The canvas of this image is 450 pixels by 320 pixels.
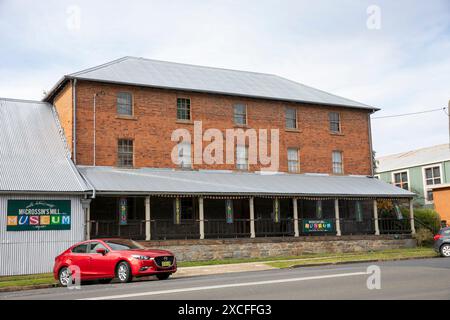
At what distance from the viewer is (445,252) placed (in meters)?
24.4

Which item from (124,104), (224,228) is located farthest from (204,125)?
(224,228)

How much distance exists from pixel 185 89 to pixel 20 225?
11554mm

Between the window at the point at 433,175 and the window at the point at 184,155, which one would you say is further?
the window at the point at 433,175

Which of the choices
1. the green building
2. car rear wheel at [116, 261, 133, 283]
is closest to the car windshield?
car rear wheel at [116, 261, 133, 283]

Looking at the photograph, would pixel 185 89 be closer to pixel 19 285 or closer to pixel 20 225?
pixel 20 225

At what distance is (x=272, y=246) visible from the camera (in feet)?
96.1

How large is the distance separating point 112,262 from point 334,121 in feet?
70.9

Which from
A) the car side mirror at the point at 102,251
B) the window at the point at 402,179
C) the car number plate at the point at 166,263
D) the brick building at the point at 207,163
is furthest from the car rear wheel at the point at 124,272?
the window at the point at 402,179

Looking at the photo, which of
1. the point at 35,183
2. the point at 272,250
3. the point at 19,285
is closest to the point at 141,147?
the point at 35,183

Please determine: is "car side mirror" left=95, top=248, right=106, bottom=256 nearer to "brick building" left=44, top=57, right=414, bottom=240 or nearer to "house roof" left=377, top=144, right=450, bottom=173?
A: "brick building" left=44, top=57, right=414, bottom=240

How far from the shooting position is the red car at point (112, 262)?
17.5 metres

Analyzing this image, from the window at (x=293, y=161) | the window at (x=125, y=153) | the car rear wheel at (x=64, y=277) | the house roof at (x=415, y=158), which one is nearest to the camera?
the car rear wheel at (x=64, y=277)

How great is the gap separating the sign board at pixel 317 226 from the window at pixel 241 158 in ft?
15.3

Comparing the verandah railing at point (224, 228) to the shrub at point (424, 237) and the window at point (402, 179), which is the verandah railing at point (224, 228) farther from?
the window at point (402, 179)
